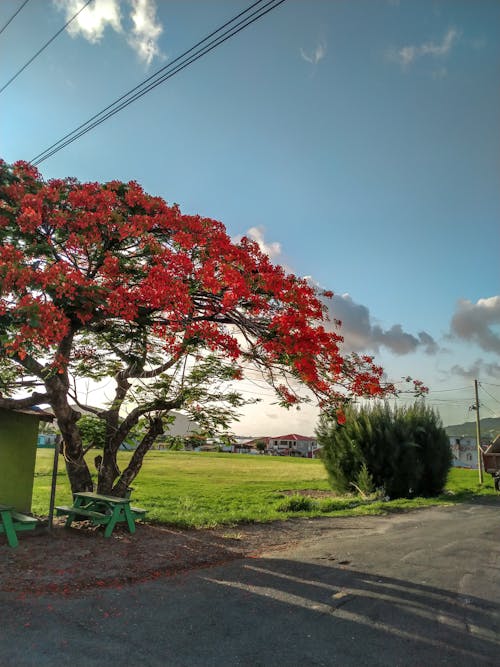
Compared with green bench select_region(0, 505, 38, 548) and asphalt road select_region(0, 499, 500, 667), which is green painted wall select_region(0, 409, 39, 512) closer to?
green bench select_region(0, 505, 38, 548)

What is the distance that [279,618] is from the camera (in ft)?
18.9

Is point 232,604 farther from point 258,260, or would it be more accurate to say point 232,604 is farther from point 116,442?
point 258,260

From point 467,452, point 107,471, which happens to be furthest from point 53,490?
point 467,452

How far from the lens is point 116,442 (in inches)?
457

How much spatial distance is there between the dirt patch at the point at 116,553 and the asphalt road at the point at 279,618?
0.49 meters

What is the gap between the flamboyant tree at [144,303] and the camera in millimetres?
9062

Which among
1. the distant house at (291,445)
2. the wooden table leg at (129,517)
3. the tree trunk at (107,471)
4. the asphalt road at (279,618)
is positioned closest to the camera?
the asphalt road at (279,618)

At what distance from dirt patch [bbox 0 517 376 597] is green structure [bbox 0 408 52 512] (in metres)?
1.06

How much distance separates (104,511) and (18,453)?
2.27 metres

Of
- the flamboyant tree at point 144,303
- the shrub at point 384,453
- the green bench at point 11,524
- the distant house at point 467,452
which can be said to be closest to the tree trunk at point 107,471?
the flamboyant tree at point 144,303

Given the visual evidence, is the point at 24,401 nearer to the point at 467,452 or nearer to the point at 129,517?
the point at 129,517

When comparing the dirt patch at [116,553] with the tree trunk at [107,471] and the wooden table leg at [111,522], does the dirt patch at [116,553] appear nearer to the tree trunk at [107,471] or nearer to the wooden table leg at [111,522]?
the wooden table leg at [111,522]

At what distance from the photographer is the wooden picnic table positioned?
9688mm

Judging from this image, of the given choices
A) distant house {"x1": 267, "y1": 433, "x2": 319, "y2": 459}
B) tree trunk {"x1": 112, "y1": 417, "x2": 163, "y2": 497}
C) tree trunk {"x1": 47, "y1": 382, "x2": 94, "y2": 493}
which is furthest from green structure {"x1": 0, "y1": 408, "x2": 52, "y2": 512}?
distant house {"x1": 267, "y1": 433, "x2": 319, "y2": 459}
